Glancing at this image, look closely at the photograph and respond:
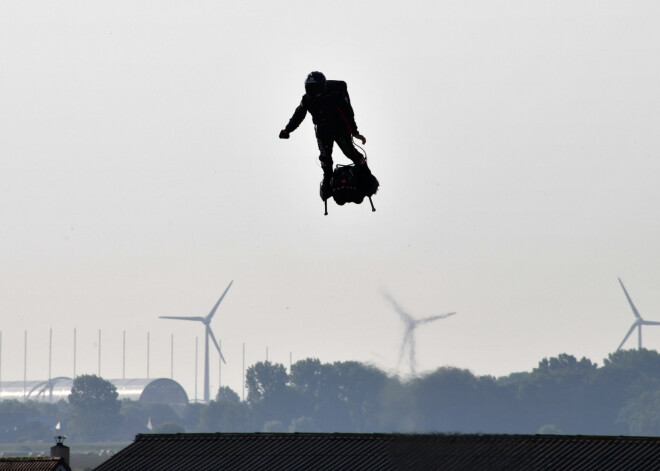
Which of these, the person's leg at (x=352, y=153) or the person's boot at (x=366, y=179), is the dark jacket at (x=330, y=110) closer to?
the person's leg at (x=352, y=153)

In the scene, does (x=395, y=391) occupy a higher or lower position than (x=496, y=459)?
higher

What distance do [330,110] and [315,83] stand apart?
1258 millimetres

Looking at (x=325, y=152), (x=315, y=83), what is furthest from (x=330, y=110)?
(x=325, y=152)

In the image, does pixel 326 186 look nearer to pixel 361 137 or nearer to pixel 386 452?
pixel 361 137

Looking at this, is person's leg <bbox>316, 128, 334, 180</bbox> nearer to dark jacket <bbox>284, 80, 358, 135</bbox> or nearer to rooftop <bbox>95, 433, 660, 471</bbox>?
dark jacket <bbox>284, 80, 358, 135</bbox>

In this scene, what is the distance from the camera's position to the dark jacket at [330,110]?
169ft

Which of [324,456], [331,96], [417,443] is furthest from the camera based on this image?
[324,456]

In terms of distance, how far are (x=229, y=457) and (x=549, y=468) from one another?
1005 inches

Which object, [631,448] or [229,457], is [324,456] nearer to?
[229,457]

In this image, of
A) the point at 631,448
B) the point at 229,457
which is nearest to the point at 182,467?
the point at 229,457

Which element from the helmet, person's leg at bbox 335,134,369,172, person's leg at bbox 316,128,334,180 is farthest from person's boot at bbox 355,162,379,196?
the helmet

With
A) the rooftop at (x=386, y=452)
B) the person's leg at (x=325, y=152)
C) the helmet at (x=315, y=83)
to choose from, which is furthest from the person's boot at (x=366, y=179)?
the rooftop at (x=386, y=452)

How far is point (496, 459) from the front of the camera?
359 feet

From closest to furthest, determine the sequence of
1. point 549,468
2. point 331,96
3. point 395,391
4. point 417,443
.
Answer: point 331,96, point 417,443, point 549,468, point 395,391
